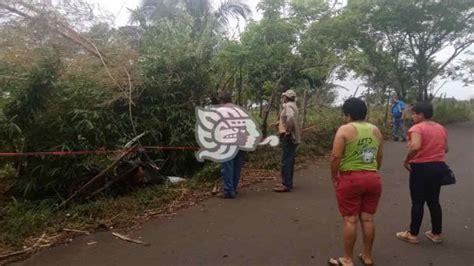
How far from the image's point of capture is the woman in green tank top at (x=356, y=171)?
353cm

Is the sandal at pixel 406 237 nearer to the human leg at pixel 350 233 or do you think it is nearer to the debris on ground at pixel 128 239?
the human leg at pixel 350 233

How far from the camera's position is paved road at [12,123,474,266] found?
13.0ft

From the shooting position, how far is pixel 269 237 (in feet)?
14.8

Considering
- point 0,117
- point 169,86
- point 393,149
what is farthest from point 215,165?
point 393,149

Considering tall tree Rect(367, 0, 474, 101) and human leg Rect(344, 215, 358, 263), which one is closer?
human leg Rect(344, 215, 358, 263)

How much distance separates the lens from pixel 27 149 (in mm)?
6035

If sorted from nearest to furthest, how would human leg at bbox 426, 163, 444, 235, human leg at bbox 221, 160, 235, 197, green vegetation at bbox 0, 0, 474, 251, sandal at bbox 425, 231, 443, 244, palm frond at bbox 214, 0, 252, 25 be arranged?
1. human leg at bbox 426, 163, 444, 235
2. sandal at bbox 425, 231, 443, 244
3. green vegetation at bbox 0, 0, 474, 251
4. human leg at bbox 221, 160, 235, 197
5. palm frond at bbox 214, 0, 252, 25

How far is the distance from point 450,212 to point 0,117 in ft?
20.2

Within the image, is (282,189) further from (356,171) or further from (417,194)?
(356,171)

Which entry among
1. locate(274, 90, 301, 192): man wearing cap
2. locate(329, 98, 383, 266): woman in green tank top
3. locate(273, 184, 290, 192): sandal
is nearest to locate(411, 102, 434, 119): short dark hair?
locate(329, 98, 383, 266): woman in green tank top

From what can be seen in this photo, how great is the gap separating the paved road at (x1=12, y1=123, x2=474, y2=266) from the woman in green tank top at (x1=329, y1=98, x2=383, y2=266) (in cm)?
52

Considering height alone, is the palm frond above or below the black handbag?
above

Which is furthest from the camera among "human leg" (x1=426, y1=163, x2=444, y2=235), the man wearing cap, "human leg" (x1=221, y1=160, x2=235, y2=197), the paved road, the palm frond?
the palm frond

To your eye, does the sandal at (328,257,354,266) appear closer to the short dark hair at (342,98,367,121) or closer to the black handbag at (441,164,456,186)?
the short dark hair at (342,98,367,121)
